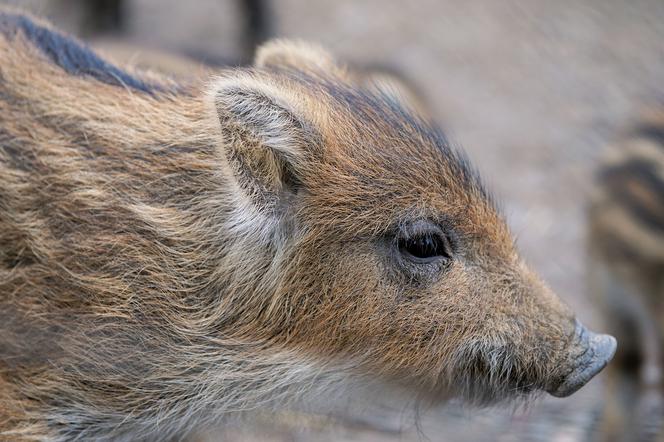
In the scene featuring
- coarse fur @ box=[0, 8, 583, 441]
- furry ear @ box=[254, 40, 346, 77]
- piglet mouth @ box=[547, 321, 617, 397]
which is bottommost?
piglet mouth @ box=[547, 321, 617, 397]

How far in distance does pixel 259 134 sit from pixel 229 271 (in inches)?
13.5

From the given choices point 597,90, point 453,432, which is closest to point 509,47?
point 597,90

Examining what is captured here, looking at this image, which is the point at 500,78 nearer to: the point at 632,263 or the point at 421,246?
the point at 632,263

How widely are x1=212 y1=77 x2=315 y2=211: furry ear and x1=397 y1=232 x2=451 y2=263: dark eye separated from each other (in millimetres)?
315

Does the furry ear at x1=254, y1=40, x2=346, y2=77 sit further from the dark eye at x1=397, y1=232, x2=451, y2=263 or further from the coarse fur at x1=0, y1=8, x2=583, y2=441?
the dark eye at x1=397, y1=232, x2=451, y2=263

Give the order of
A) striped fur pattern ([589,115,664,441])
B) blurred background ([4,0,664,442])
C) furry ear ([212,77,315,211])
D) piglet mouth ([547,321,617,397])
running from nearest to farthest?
furry ear ([212,77,315,211]) < piglet mouth ([547,321,617,397]) < blurred background ([4,0,664,442]) < striped fur pattern ([589,115,664,441])

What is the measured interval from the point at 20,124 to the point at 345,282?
859mm

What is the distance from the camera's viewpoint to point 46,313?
7.29ft

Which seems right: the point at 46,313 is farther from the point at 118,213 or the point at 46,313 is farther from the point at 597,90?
the point at 597,90

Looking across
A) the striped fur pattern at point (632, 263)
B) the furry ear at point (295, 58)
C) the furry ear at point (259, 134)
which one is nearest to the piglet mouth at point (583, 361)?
the furry ear at point (259, 134)

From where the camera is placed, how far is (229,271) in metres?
2.30

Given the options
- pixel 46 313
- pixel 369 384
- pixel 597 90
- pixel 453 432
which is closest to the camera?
pixel 46 313

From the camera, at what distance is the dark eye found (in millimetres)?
2334

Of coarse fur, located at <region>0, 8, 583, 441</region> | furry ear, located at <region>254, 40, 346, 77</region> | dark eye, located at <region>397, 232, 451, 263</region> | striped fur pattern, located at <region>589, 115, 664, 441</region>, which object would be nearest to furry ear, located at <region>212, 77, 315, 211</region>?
coarse fur, located at <region>0, 8, 583, 441</region>
